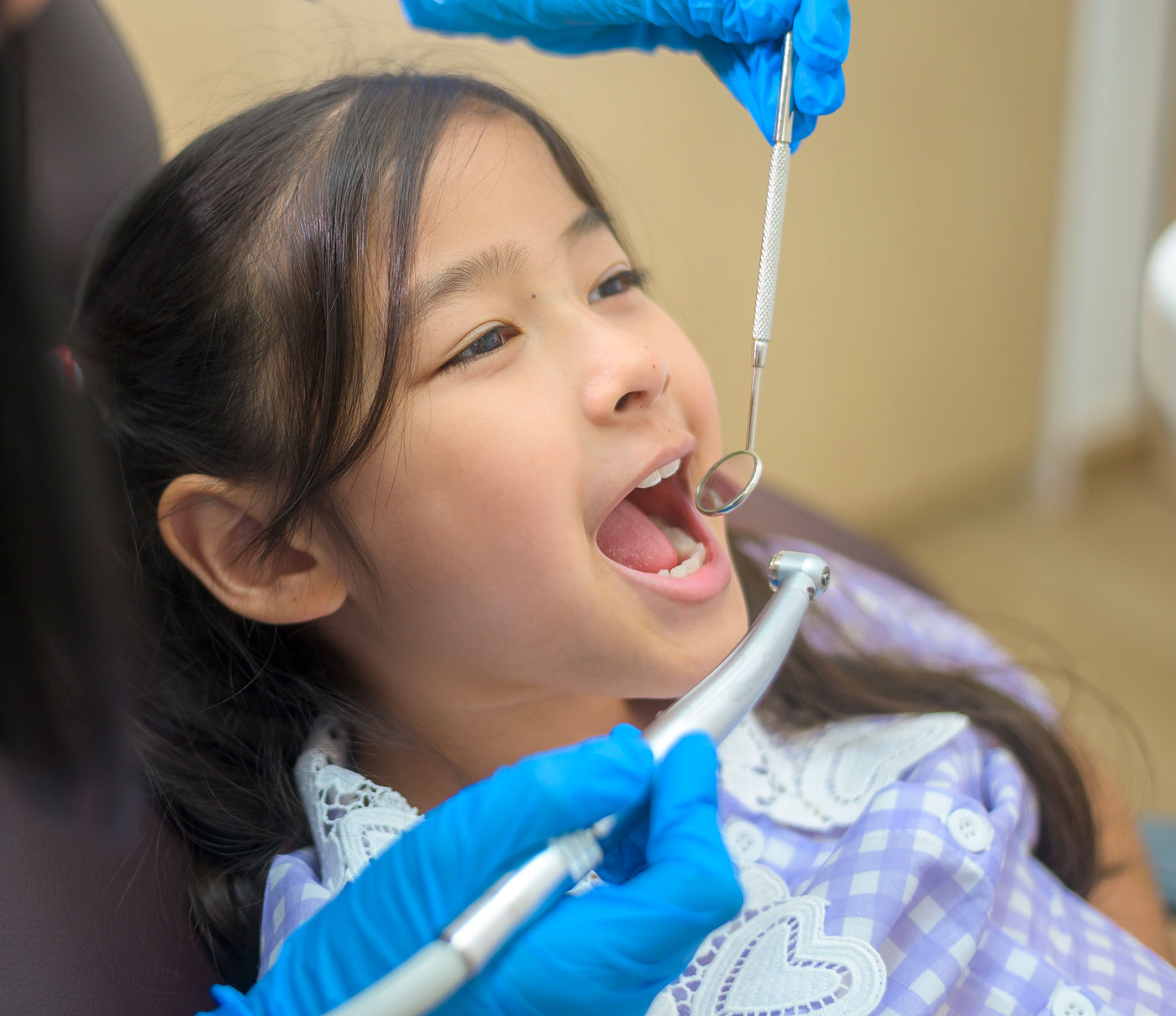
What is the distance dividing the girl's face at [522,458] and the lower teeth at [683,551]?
1cm

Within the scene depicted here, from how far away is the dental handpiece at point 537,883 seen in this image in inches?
17.5

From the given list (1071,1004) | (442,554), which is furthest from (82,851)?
(1071,1004)

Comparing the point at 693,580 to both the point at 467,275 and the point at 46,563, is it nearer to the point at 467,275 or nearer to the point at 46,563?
the point at 467,275

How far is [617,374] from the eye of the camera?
662 mm

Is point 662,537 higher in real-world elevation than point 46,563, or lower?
lower

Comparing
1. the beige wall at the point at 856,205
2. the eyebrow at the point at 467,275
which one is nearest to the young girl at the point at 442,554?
the eyebrow at the point at 467,275

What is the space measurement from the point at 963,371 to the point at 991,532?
1.12 feet

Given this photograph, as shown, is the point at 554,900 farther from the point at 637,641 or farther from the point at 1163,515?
the point at 1163,515

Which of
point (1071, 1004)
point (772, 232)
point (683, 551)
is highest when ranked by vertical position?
point (772, 232)

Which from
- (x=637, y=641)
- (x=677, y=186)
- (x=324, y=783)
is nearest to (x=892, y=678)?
(x=637, y=641)

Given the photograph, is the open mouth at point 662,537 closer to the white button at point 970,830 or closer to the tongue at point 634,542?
the tongue at point 634,542

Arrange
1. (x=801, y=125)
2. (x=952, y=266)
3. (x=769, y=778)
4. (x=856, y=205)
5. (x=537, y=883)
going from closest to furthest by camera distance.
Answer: (x=537, y=883)
(x=801, y=125)
(x=769, y=778)
(x=856, y=205)
(x=952, y=266)

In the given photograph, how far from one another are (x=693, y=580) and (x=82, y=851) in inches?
15.9

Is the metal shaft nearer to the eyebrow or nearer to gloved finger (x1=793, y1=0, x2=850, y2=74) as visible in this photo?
gloved finger (x1=793, y1=0, x2=850, y2=74)
